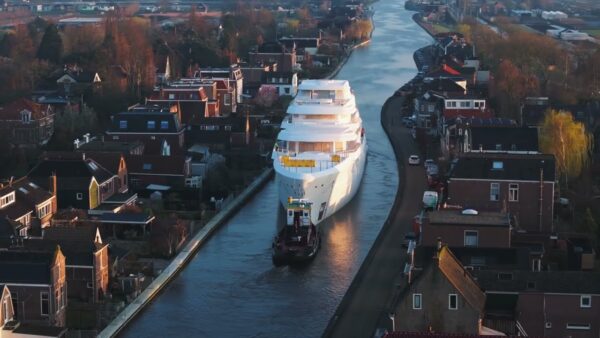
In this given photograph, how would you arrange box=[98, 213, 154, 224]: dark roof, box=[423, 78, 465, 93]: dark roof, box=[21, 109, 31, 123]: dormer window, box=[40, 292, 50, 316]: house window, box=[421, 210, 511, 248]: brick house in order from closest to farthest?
box=[40, 292, 50, 316]: house window
box=[421, 210, 511, 248]: brick house
box=[98, 213, 154, 224]: dark roof
box=[21, 109, 31, 123]: dormer window
box=[423, 78, 465, 93]: dark roof

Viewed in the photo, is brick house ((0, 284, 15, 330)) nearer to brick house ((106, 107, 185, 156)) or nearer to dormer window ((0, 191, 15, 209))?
dormer window ((0, 191, 15, 209))

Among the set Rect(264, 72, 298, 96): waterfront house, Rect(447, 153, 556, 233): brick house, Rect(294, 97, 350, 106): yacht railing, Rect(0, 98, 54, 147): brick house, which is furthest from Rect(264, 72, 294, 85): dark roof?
Rect(447, 153, 556, 233): brick house

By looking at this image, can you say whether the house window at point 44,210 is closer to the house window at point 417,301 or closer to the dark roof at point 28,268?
the dark roof at point 28,268

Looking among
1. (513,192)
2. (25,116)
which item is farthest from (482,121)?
(25,116)

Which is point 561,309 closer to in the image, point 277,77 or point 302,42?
point 277,77

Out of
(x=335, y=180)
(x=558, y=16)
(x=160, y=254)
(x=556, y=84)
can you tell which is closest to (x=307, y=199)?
(x=335, y=180)

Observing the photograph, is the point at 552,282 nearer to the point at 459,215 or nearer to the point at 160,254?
the point at 459,215
